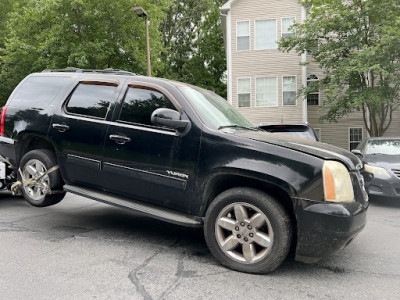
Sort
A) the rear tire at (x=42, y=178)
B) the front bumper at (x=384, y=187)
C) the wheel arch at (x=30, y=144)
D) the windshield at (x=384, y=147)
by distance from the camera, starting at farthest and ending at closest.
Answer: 1. the windshield at (x=384, y=147)
2. the front bumper at (x=384, y=187)
3. the wheel arch at (x=30, y=144)
4. the rear tire at (x=42, y=178)

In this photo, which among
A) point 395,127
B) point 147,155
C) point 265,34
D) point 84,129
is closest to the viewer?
point 147,155

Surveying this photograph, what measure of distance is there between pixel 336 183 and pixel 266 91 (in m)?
17.7

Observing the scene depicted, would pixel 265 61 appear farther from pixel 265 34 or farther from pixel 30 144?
pixel 30 144

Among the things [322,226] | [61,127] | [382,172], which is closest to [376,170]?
[382,172]

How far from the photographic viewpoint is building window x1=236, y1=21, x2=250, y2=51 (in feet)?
66.0

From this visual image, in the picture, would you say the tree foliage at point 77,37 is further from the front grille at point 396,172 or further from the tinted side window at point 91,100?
the front grille at point 396,172

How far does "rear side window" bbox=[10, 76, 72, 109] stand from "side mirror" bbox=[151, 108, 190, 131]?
5.59 ft

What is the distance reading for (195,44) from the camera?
107 ft

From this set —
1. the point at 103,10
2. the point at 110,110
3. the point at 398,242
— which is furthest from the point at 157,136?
the point at 103,10

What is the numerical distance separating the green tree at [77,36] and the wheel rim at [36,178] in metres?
13.0

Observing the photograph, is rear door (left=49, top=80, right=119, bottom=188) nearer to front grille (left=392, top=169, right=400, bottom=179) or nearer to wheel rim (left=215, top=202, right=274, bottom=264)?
wheel rim (left=215, top=202, right=274, bottom=264)

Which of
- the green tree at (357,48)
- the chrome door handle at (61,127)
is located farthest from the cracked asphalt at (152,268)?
the green tree at (357,48)

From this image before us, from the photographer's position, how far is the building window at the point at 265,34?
65.1ft

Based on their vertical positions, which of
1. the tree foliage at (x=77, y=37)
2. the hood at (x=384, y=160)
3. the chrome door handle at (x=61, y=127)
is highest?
the tree foliage at (x=77, y=37)
